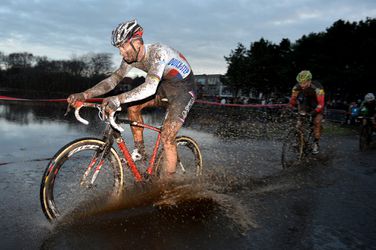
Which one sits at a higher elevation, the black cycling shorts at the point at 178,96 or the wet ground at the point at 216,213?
the black cycling shorts at the point at 178,96

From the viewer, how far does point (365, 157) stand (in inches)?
337

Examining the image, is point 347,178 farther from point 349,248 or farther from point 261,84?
point 261,84

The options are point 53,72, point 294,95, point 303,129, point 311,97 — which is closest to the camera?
point 303,129

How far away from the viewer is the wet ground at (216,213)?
3197 mm

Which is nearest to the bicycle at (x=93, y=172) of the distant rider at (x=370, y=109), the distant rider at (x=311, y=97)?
the distant rider at (x=311, y=97)

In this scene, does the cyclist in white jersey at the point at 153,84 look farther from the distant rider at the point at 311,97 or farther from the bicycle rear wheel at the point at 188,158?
the distant rider at the point at 311,97

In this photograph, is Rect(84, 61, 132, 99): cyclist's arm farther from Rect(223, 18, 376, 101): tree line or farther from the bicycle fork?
Rect(223, 18, 376, 101): tree line

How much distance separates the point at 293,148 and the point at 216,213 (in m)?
4.07

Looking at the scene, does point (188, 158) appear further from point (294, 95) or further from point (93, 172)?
point (294, 95)

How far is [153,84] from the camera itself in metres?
3.75

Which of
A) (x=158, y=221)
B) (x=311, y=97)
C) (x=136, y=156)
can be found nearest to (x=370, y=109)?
(x=311, y=97)

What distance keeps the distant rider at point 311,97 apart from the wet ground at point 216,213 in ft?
5.48

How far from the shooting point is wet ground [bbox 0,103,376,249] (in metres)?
3.20

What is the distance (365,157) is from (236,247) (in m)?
6.89
